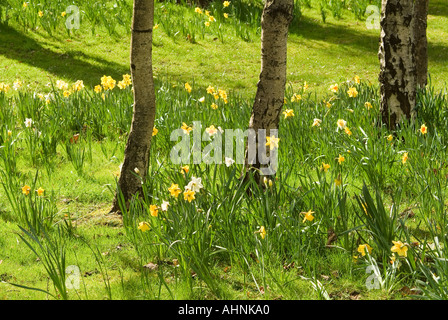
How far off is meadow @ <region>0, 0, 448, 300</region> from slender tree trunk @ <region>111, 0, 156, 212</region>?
7.6 inches

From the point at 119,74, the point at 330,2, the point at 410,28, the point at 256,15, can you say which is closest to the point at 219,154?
the point at 410,28

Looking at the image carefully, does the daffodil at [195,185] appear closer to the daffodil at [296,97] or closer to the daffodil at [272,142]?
the daffodil at [272,142]

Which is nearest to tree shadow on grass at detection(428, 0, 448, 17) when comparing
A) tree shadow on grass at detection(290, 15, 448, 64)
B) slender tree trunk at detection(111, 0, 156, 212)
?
tree shadow on grass at detection(290, 15, 448, 64)

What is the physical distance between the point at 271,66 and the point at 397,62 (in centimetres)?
189

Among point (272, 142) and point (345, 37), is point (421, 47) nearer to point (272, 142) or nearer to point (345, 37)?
point (272, 142)

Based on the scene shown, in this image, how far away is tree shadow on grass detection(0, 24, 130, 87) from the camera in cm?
886

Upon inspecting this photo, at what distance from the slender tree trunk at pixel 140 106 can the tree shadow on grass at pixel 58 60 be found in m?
4.32

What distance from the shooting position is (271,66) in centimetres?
416

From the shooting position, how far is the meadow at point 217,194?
3266 mm

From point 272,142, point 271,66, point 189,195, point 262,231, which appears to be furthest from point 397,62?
point 189,195

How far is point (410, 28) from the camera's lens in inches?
215

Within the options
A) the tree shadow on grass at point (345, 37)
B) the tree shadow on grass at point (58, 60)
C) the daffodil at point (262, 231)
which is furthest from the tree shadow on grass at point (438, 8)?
the daffodil at point (262, 231)

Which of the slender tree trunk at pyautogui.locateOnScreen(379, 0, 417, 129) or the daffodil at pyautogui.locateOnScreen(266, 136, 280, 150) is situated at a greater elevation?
the slender tree trunk at pyautogui.locateOnScreen(379, 0, 417, 129)

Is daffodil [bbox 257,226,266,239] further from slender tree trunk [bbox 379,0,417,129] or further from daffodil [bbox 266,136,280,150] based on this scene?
slender tree trunk [bbox 379,0,417,129]
